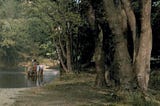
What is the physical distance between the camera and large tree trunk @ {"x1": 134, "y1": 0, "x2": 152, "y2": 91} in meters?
19.3

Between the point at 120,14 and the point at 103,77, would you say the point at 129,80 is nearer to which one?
the point at 120,14

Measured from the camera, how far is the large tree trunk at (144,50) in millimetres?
19317

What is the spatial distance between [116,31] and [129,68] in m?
1.72

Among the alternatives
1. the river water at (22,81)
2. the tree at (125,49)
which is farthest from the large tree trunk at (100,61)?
the river water at (22,81)

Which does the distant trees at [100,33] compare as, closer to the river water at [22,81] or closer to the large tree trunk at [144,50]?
the large tree trunk at [144,50]

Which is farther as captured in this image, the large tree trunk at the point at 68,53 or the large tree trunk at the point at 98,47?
the large tree trunk at the point at 68,53

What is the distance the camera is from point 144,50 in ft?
64.5

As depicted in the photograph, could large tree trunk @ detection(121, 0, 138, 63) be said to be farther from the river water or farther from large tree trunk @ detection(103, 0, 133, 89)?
the river water

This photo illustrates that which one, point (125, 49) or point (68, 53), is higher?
point (125, 49)

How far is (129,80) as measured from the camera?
19969mm

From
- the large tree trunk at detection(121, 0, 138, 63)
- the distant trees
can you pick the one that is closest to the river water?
the distant trees

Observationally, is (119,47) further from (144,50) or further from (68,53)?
(68,53)

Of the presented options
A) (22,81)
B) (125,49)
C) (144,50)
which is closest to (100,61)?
(125,49)

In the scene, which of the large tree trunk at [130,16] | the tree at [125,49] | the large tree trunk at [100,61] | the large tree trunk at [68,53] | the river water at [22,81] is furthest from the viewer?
the large tree trunk at [68,53]
